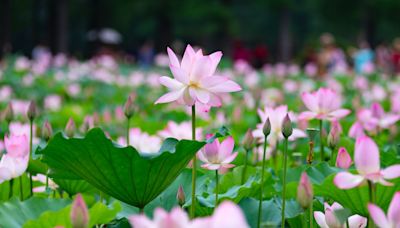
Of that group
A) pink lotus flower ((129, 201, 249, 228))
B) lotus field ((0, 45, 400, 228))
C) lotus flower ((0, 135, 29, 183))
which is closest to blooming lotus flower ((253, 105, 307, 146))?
lotus field ((0, 45, 400, 228))

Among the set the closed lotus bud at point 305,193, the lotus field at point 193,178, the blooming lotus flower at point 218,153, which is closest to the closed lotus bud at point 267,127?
the lotus field at point 193,178

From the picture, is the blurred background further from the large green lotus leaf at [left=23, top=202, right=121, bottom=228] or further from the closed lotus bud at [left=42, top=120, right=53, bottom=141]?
the large green lotus leaf at [left=23, top=202, right=121, bottom=228]

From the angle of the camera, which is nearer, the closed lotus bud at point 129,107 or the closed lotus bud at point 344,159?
the closed lotus bud at point 344,159

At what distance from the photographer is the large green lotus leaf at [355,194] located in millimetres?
1210

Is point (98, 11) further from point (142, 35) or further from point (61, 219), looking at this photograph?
point (61, 219)

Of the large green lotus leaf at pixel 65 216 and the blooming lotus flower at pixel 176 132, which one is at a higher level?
the blooming lotus flower at pixel 176 132

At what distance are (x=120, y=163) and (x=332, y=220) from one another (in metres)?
0.38

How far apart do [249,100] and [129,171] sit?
2953 mm

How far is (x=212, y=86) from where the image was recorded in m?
1.22

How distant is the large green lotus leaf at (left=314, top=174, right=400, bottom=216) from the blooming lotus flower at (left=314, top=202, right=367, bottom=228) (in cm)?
2

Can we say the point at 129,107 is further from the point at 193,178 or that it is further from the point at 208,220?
the point at 208,220

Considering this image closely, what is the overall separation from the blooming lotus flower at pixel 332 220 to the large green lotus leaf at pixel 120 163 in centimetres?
24

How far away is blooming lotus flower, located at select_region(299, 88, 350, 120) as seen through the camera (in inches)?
63.2

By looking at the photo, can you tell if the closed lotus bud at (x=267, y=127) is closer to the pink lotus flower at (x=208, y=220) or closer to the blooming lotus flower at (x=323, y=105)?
the blooming lotus flower at (x=323, y=105)
